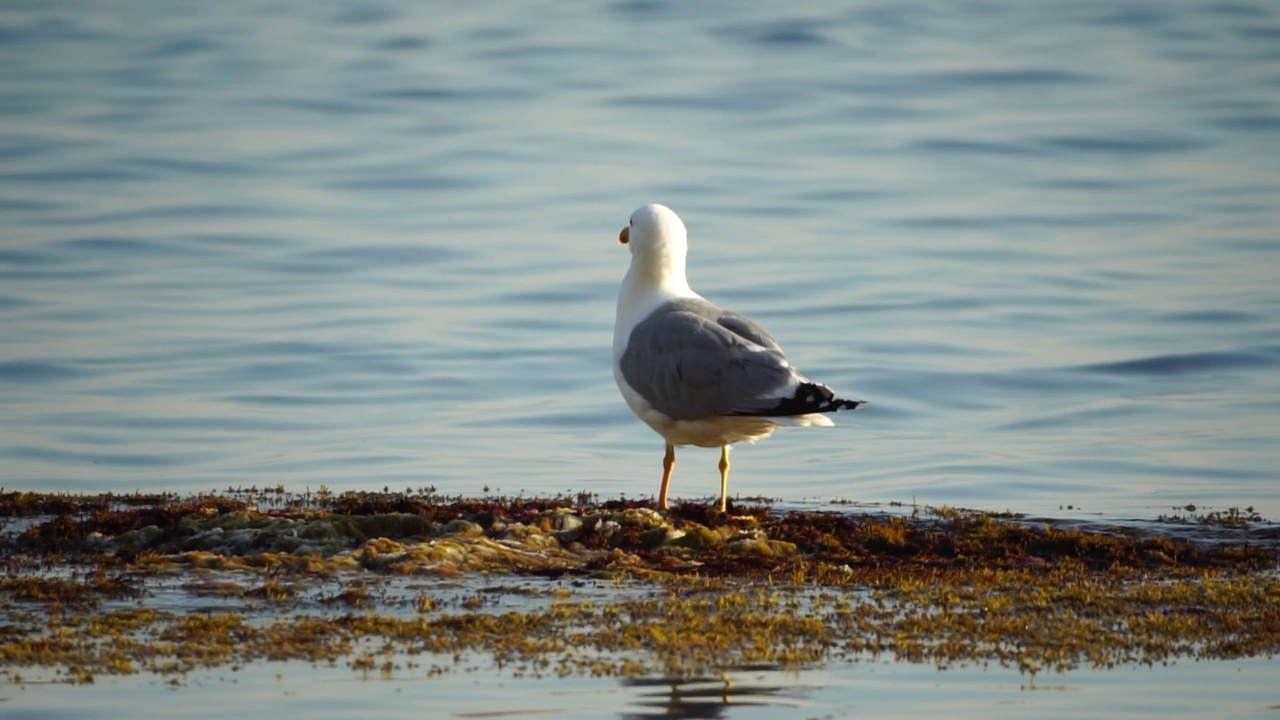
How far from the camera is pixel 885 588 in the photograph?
780 cm

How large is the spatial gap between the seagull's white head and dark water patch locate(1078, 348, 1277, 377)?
8.19 metres

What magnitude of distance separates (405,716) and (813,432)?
936 centimetres

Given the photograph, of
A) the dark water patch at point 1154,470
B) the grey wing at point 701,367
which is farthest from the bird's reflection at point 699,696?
the dark water patch at point 1154,470

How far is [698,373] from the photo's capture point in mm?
9547

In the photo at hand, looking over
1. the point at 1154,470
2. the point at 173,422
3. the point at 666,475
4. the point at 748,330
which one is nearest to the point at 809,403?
the point at 748,330

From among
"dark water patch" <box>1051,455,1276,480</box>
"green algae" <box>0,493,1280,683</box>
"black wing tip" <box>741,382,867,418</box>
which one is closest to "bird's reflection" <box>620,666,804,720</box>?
"green algae" <box>0,493,1280,683</box>

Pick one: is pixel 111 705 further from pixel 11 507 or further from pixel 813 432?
pixel 813 432

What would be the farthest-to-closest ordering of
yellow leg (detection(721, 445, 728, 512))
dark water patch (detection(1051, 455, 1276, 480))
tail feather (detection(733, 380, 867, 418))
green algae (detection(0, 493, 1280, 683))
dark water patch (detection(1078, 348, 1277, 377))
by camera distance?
dark water patch (detection(1078, 348, 1277, 377)), dark water patch (detection(1051, 455, 1276, 480)), yellow leg (detection(721, 445, 728, 512)), tail feather (detection(733, 380, 867, 418)), green algae (detection(0, 493, 1280, 683))

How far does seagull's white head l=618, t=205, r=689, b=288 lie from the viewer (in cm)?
1058

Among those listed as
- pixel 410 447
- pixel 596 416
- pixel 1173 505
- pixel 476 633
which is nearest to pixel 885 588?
pixel 476 633

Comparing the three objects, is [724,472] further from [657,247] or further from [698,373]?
[657,247]

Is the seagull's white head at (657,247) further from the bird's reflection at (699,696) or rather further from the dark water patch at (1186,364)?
the dark water patch at (1186,364)

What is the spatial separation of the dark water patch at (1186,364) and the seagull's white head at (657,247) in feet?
26.9

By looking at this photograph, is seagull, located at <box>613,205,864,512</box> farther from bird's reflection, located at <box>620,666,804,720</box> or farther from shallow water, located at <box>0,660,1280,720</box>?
bird's reflection, located at <box>620,666,804,720</box>
